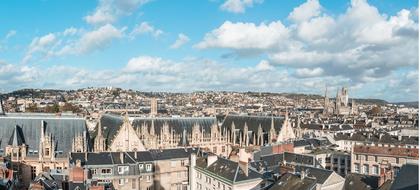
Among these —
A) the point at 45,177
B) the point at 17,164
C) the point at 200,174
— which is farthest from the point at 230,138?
the point at 45,177

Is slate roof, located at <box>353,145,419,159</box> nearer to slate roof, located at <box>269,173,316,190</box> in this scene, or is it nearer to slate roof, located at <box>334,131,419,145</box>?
slate roof, located at <box>334,131,419,145</box>

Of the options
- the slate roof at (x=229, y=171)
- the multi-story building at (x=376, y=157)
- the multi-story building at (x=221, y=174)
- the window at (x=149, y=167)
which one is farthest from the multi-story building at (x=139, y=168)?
the multi-story building at (x=376, y=157)

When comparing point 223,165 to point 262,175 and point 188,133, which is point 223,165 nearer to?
point 262,175

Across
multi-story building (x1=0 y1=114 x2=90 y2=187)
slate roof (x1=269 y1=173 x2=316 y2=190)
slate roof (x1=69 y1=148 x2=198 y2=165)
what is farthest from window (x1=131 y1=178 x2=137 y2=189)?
slate roof (x1=269 y1=173 x2=316 y2=190)

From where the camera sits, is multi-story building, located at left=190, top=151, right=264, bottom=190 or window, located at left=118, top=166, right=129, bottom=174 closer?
multi-story building, located at left=190, top=151, right=264, bottom=190

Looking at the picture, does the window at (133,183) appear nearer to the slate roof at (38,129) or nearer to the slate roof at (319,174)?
the slate roof at (38,129)

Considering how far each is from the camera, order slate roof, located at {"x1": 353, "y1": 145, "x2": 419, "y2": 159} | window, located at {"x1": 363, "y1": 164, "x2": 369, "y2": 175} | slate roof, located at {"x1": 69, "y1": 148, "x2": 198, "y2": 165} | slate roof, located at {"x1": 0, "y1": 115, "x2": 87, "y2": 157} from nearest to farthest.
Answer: slate roof, located at {"x1": 69, "y1": 148, "x2": 198, "y2": 165} < slate roof, located at {"x1": 0, "y1": 115, "x2": 87, "y2": 157} < slate roof, located at {"x1": 353, "y1": 145, "x2": 419, "y2": 159} < window, located at {"x1": 363, "y1": 164, "x2": 369, "y2": 175}
